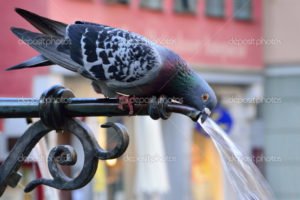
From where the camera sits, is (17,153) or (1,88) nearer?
(17,153)

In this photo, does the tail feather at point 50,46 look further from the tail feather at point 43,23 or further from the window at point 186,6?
the window at point 186,6

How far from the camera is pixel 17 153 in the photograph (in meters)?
2.38

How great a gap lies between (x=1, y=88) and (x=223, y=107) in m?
3.78

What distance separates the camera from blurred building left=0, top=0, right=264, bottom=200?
11.1 meters

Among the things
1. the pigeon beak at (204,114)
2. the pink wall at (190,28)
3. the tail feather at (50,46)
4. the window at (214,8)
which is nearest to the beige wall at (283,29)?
the pink wall at (190,28)

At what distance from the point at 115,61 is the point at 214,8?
1169 cm

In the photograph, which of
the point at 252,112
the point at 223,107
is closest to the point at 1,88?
the point at 223,107

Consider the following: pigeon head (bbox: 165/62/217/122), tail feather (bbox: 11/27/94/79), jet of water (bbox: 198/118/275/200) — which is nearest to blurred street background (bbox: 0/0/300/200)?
tail feather (bbox: 11/27/94/79)

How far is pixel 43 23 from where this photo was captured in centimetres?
252

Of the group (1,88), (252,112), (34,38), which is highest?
(34,38)

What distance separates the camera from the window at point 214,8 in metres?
14.2

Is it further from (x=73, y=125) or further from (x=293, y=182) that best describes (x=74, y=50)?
(x=293, y=182)

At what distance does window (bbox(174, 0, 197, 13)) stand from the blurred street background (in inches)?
0.6

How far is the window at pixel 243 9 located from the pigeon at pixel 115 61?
1199 centimetres
